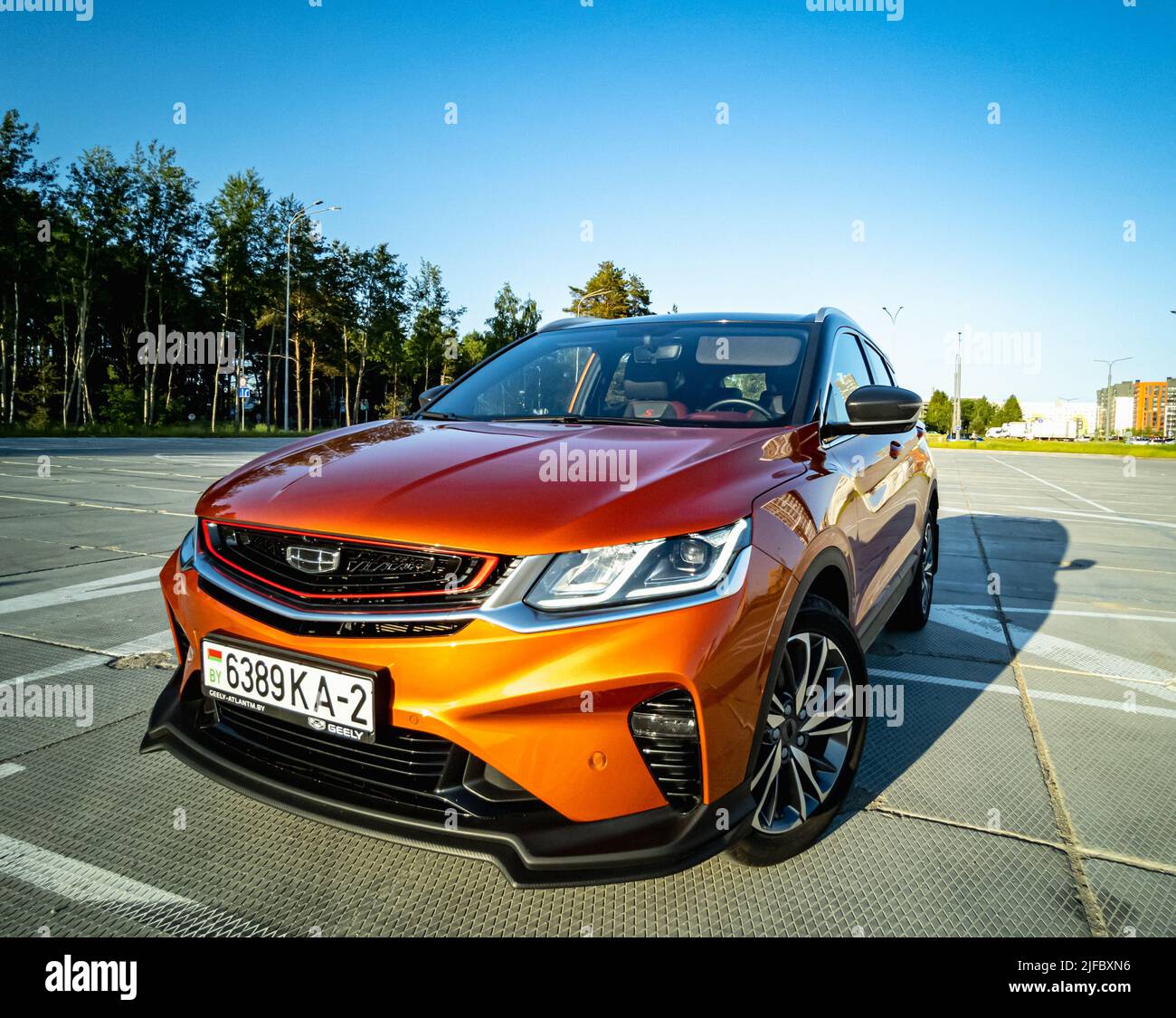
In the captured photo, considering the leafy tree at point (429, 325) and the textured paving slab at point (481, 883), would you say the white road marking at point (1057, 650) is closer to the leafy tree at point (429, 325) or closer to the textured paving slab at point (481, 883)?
the textured paving slab at point (481, 883)

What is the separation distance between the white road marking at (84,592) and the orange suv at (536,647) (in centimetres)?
313

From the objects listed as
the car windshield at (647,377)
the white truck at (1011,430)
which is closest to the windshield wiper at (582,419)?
the car windshield at (647,377)

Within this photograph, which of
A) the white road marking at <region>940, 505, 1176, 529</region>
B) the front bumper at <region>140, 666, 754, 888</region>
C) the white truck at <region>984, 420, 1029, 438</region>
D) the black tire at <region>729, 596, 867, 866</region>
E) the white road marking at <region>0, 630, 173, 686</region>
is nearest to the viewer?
the front bumper at <region>140, 666, 754, 888</region>

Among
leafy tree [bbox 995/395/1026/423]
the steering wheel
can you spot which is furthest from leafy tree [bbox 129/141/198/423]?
leafy tree [bbox 995/395/1026/423]

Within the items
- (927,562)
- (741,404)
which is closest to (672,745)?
(741,404)

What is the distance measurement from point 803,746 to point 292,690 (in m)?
1.41

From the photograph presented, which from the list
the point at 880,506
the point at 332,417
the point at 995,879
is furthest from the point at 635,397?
the point at 332,417

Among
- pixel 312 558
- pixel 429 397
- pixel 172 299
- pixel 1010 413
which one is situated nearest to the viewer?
pixel 312 558

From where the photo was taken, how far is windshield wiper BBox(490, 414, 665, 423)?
286 centimetres

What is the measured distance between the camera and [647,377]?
3336 mm

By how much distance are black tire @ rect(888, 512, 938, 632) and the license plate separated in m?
3.59

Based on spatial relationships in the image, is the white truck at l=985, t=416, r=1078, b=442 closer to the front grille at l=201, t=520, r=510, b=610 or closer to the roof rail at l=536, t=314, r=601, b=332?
the roof rail at l=536, t=314, r=601, b=332

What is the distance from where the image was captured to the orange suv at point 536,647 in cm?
170

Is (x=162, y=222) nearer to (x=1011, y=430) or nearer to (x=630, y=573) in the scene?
(x=630, y=573)
